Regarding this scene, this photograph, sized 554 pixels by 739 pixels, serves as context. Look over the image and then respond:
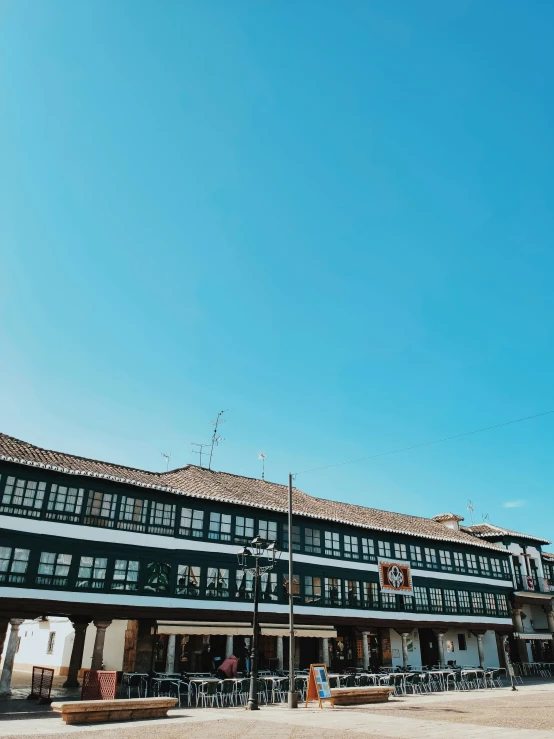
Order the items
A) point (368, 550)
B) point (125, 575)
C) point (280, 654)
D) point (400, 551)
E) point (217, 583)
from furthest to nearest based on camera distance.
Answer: point (400, 551), point (368, 550), point (280, 654), point (217, 583), point (125, 575)

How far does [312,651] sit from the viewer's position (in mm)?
31625

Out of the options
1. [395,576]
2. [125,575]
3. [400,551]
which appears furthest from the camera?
[400,551]

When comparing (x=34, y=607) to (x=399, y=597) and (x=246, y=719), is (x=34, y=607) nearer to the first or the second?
(x=246, y=719)

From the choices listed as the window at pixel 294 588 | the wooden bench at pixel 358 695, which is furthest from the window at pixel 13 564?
the window at pixel 294 588

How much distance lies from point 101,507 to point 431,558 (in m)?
23.1

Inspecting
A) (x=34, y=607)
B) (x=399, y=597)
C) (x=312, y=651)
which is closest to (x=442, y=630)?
(x=399, y=597)

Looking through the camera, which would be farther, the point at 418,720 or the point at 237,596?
the point at 237,596

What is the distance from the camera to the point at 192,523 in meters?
27.4

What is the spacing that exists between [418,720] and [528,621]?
35397mm

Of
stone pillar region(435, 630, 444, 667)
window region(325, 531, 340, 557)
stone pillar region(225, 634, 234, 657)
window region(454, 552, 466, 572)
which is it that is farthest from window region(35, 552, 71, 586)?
window region(454, 552, 466, 572)

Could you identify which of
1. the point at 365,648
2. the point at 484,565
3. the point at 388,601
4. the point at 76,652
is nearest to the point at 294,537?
the point at 388,601

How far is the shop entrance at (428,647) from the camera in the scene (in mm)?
36156

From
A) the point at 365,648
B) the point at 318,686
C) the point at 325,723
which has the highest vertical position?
the point at 365,648

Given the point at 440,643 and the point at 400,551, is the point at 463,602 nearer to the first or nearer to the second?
the point at 440,643
